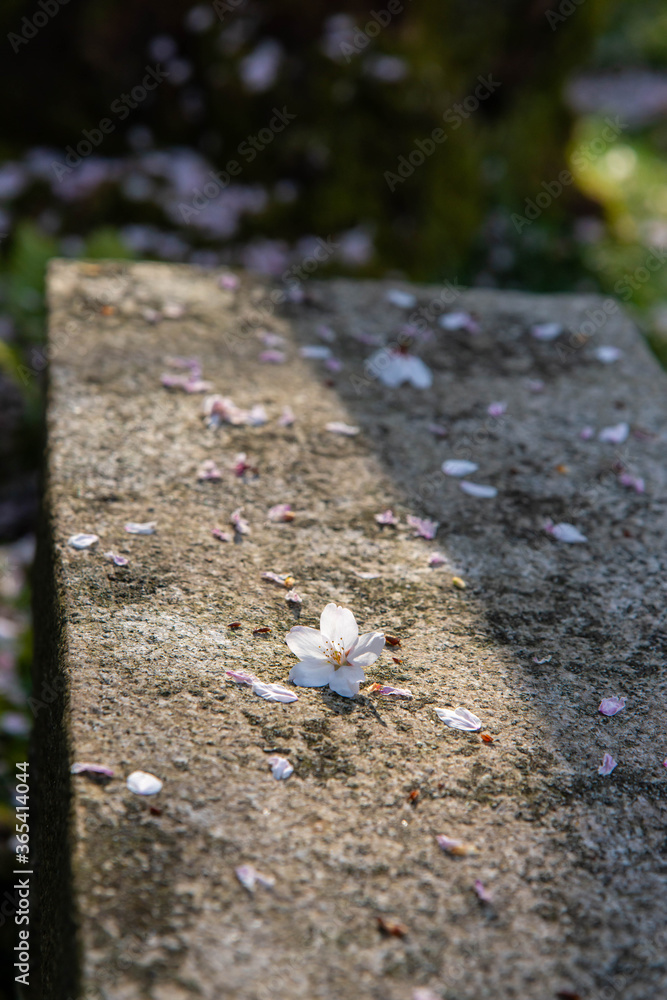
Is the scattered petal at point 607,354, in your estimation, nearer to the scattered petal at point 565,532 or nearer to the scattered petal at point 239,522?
the scattered petal at point 565,532

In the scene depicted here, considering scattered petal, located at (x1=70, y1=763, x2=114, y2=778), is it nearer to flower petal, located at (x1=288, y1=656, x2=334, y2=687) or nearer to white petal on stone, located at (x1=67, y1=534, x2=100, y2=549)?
flower petal, located at (x1=288, y1=656, x2=334, y2=687)

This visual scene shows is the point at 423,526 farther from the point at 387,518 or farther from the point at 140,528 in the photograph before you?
the point at 140,528

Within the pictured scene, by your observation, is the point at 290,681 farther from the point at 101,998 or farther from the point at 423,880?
the point at 101,998

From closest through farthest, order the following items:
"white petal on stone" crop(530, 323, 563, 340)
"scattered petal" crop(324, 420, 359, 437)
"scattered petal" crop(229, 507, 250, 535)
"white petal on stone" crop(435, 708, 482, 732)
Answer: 1. "white petal on stone" crop(435, 708, 482, 732)
2. "scattered petal" crop(229, 507, 250, 535)
3. "scattered petal" crop(324, 420, 359, 437)
4. "white petal on stone" crop(530, 323, 563, 340)

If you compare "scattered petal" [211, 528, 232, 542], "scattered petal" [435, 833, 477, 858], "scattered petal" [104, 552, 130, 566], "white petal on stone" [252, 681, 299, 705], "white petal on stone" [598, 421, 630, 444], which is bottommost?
"scattered petal" [104, 552, 130, 566]

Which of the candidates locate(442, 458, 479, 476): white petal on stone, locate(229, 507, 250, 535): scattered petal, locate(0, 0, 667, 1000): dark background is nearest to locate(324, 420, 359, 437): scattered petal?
locate(442, 458, 479, 476): white petal on stone

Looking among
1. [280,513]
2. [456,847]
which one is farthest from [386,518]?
[456,847]
